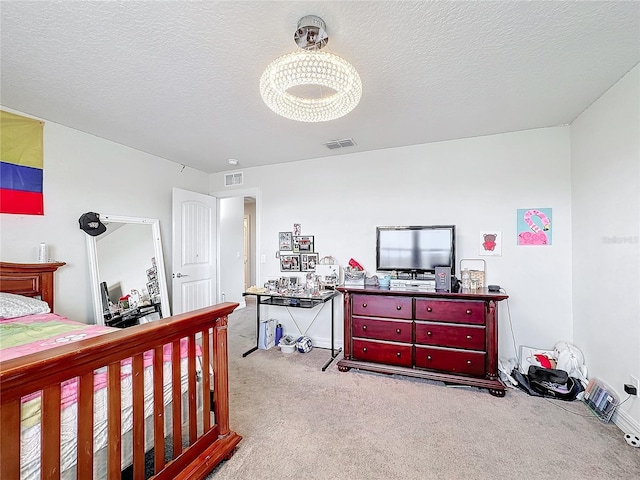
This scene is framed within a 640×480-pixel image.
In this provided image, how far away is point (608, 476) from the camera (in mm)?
1646

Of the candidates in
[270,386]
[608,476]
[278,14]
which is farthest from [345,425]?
[278,14]

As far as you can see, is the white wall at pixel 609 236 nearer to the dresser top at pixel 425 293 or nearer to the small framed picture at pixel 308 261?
the dresser top at pixel 425 293

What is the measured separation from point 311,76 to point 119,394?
1692 mm

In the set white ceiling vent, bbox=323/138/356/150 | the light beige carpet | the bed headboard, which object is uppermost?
white ceiling vent, bbox=323/138/356/150

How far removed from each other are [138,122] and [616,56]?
145 inches

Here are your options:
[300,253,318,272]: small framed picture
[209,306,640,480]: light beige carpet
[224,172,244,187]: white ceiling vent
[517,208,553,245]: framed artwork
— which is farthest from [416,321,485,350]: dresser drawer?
[224,172,244,187]: white ceiling vent

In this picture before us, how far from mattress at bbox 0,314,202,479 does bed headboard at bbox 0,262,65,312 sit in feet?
1.83

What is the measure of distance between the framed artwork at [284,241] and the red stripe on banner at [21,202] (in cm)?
247

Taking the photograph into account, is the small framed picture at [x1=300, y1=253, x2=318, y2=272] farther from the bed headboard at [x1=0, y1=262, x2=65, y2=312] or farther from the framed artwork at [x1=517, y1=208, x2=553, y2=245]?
the bed headboard at [x1=0, y1=262, x2=65, y2=312]

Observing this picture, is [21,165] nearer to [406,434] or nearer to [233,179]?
[233,179]

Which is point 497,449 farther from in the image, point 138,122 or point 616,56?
point 138,122

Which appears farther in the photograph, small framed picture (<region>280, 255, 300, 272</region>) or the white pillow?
small framed picture (<region>280, 255, 300, 272</region>)

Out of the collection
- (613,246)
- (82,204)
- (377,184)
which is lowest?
(613,246)

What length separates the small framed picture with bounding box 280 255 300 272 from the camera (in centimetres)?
Result: 405
